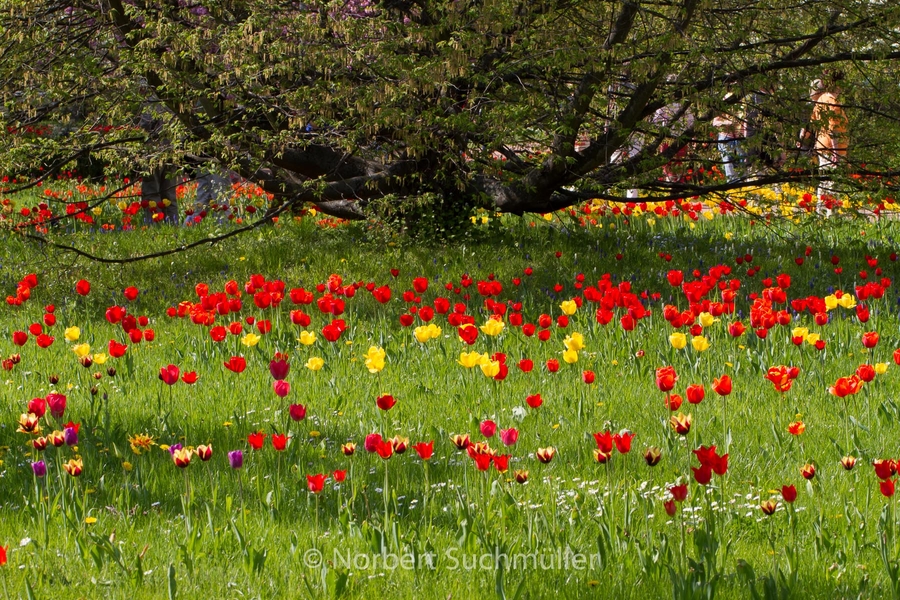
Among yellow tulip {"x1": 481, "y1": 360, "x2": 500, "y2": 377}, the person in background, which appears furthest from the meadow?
the person in background

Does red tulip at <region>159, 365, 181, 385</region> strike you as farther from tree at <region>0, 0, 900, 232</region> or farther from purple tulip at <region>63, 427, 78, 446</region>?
tree at <region>0, 0, 900, 232</region>

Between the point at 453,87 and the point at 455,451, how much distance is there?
4.46 meters

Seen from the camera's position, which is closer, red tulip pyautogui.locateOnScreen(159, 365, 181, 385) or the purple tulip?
the purple tulip

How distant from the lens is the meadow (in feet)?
8.92

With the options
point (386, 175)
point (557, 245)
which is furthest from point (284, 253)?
point (557, 245)

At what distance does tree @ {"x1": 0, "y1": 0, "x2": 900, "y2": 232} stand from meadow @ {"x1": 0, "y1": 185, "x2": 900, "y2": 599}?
116 cm

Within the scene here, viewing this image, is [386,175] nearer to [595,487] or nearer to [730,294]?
[730,294]

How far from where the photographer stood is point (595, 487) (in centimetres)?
352

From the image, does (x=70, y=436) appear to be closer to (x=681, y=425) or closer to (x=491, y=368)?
(x=491, y=368)

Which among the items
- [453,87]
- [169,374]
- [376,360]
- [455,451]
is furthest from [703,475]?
[453,87]

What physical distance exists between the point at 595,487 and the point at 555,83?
496 centimetres

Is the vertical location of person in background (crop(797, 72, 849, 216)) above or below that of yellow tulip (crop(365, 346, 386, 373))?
above

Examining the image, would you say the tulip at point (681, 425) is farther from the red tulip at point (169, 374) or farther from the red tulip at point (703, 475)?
the red tulip at point (169, 374)

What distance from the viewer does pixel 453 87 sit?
7766 mm
